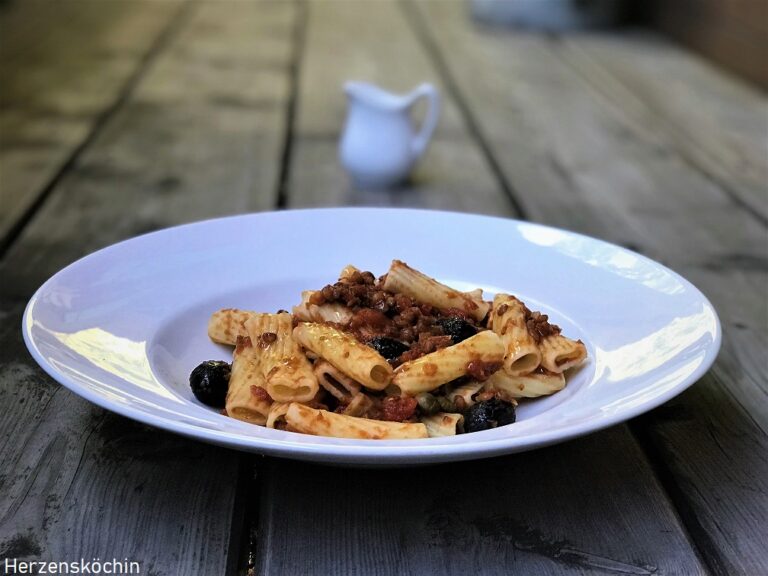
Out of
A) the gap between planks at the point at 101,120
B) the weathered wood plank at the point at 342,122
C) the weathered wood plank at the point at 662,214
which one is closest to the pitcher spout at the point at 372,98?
the weathered wood plank at the point at 342,122

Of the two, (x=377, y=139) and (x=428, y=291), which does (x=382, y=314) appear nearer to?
(x=428, y=291)

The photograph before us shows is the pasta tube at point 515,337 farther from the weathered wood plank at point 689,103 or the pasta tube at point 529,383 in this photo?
the weathered wood plank at point 689,103

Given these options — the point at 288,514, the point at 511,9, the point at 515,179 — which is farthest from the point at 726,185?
the point at 511,9

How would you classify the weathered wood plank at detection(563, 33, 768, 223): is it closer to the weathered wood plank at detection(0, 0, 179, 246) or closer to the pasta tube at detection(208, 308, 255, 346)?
the pasta tube at detection(208, 308, 255, 346)

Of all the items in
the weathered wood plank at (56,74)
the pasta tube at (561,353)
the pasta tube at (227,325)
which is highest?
the pasta tube at (561,353)

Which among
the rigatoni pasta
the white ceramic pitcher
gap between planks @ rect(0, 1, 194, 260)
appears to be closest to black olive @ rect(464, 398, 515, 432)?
the rigatoni pasta

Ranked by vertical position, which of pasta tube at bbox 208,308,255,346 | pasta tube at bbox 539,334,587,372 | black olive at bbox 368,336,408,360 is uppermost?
pasta tube at bbox 539,334,587,372

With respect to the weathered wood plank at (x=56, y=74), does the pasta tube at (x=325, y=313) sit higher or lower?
higher
